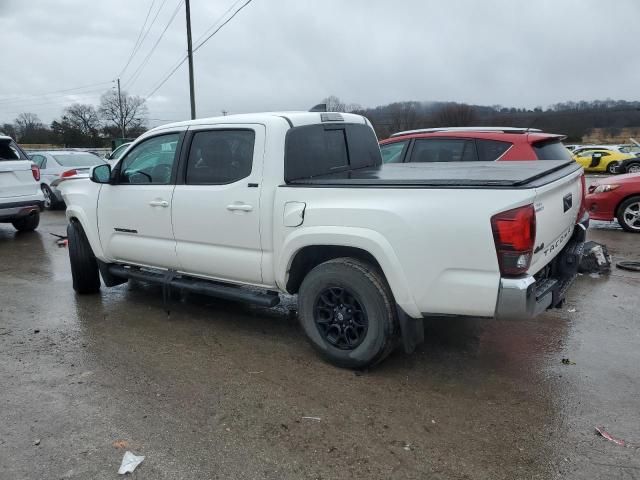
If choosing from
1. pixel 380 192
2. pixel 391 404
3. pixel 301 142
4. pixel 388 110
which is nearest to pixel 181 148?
pixel 301 142

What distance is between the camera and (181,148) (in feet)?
15.5

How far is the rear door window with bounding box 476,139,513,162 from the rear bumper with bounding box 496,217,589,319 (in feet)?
7.57

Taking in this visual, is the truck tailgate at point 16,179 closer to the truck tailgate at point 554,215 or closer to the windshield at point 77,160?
the windshield at point 77,160

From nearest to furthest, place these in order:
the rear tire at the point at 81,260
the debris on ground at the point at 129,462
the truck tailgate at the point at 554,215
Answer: the debris on ground at the point at 129,462, the truck tailgate at the point at 554,215, the rear tire at the point at 81,260

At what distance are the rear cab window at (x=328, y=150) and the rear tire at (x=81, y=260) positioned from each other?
2.92 meters

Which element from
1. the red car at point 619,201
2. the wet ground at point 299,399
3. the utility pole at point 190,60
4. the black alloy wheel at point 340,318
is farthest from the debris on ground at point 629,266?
the utility pole at point 190,60

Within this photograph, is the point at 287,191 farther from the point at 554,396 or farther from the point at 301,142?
the point at 554,396

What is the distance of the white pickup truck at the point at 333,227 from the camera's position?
3.21 meters

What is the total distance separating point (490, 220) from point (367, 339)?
1236 millimetres

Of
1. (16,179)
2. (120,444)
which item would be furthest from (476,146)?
(16,179)

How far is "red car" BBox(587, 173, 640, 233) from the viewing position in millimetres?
9062

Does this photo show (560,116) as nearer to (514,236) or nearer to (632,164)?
(632,164)

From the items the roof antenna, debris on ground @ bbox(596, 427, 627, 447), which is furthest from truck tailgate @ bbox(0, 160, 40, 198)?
debris on ground @ bbox(596, 427, 627, 447)

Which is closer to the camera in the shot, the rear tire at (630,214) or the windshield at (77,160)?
the rear tire at (630,214)
